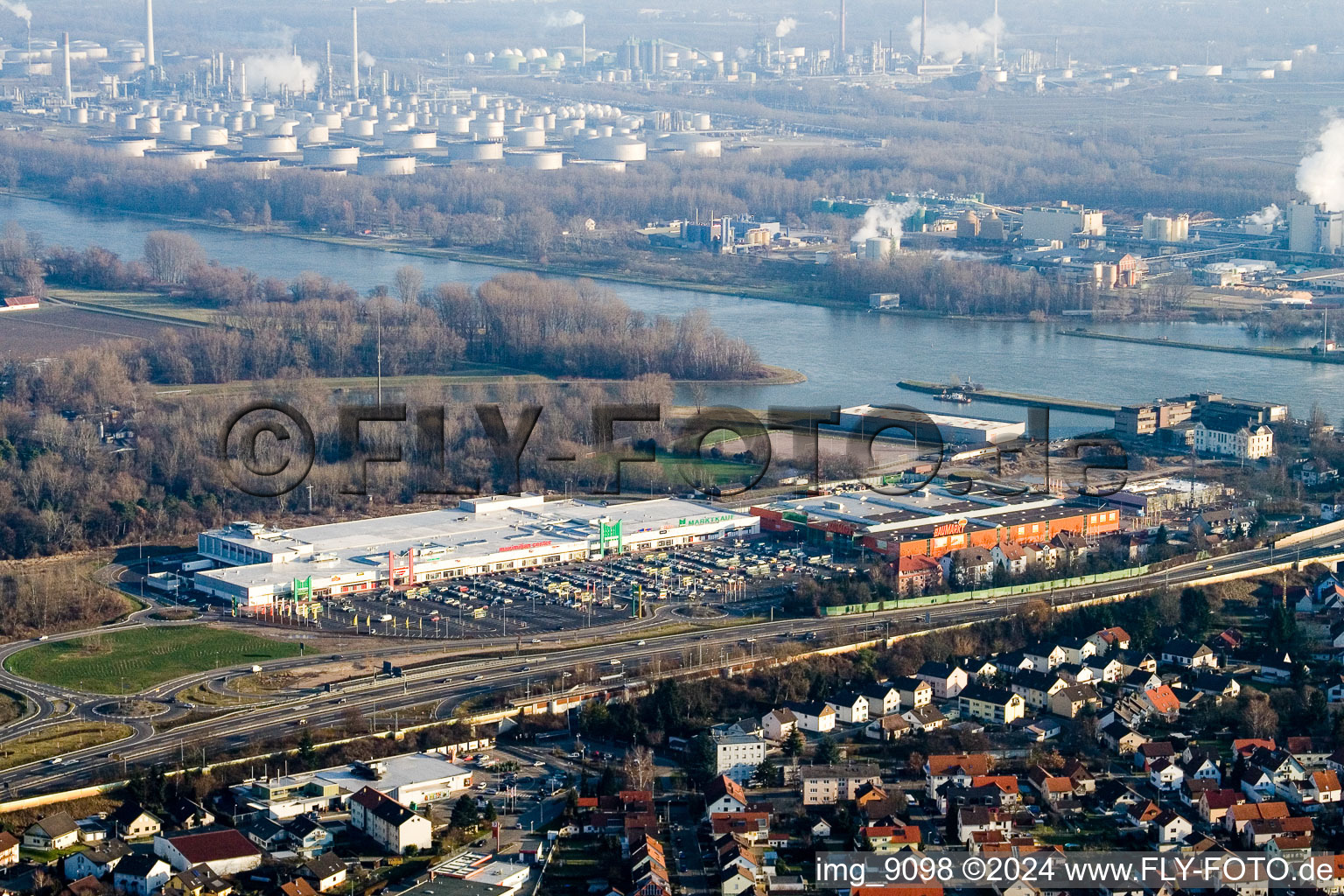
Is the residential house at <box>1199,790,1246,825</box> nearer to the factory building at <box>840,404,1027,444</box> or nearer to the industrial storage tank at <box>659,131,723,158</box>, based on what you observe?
the factory building at <box>840,404,1027,444</box>

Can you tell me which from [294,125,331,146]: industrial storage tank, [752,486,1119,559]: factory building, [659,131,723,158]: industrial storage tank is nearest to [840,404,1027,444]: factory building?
[752,486,1119,559]: factory building

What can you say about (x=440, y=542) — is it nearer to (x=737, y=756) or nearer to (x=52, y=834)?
(x=737, y=756)

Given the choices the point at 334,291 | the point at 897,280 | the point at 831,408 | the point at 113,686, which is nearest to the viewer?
the point at 113,686

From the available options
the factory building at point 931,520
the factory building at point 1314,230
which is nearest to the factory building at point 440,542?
the factory building at point 931,520

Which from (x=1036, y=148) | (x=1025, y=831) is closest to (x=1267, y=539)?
(x=1025, y=831)

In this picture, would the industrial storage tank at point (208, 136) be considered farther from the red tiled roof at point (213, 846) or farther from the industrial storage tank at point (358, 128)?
the red tiled roof at point (213, 846)

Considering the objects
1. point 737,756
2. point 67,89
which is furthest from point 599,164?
point 737,756

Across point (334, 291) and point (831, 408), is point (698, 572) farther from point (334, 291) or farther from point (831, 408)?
point (334, 291)
